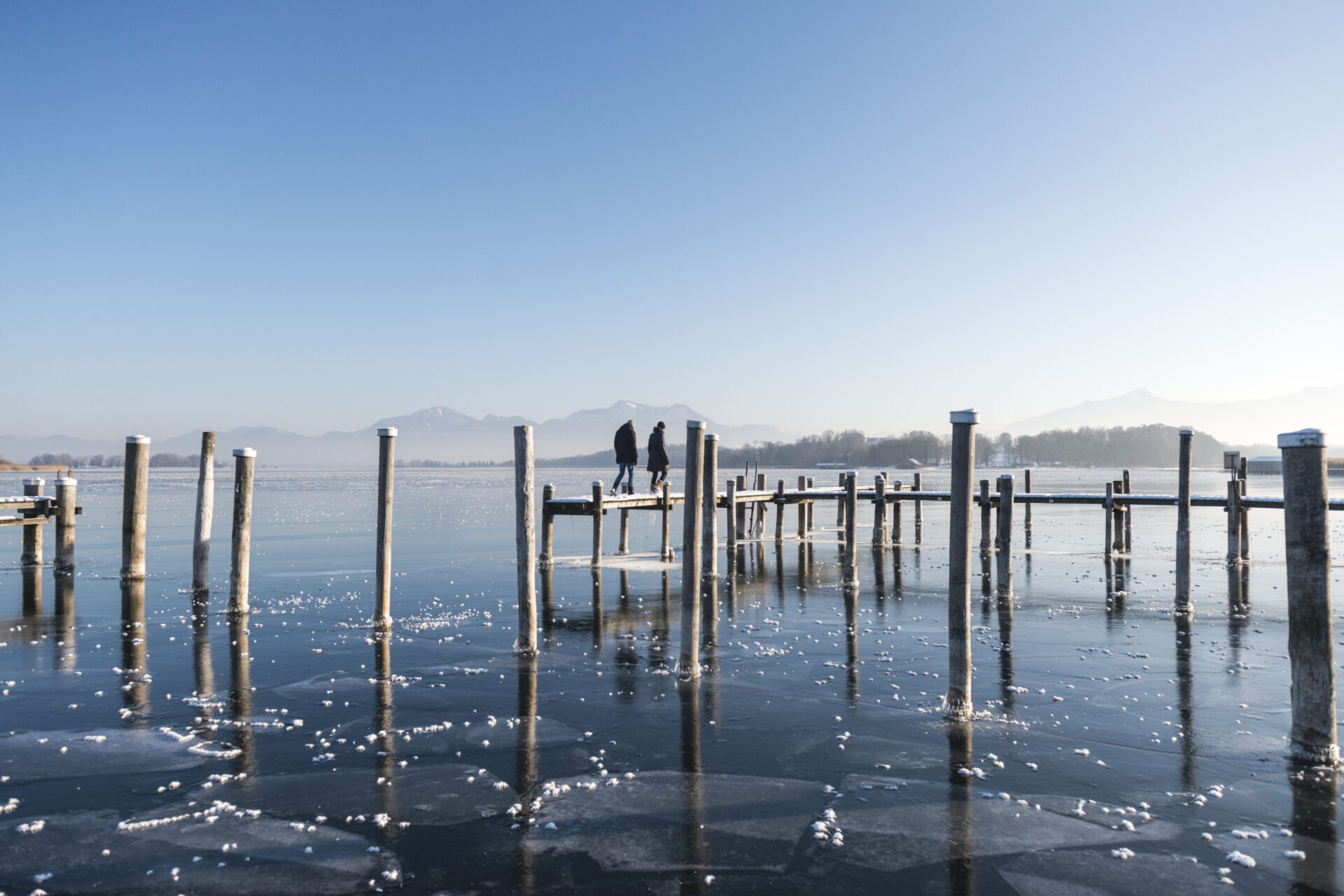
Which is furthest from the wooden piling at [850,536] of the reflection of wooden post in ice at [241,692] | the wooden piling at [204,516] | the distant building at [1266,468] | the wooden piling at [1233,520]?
the distant building at [1266,468]

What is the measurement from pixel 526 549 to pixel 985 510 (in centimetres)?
1941

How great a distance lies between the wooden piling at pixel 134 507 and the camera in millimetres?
18250

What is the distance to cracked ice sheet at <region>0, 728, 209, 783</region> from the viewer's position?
7234 millimetres

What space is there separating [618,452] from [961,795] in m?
20.3

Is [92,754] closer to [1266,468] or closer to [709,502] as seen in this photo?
[709,502]

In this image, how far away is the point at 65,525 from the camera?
813 inches

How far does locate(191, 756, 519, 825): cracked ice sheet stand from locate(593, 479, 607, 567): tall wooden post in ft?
47.8

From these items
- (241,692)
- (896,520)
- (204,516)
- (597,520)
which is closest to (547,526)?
(597,520)

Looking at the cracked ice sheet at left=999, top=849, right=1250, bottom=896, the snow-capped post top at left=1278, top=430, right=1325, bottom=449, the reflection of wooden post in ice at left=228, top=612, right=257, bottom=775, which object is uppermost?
the snow-capped post top at left=1278, top=430, right=1325, bottom=449

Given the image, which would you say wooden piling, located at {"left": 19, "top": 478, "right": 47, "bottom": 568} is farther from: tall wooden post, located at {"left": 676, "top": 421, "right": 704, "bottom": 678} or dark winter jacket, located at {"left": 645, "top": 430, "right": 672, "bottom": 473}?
tall wooden post, located at {"left": 676, "top": 421, "right": 704, "bottom": 678}

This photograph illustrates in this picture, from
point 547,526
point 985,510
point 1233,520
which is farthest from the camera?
point 985,510

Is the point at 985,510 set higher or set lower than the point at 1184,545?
higher

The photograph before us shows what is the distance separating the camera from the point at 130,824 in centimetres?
612

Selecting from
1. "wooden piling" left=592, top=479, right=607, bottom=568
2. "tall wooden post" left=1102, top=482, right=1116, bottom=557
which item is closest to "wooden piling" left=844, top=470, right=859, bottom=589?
"wooden piling" left=592, top=479, right=607, bottom=568
